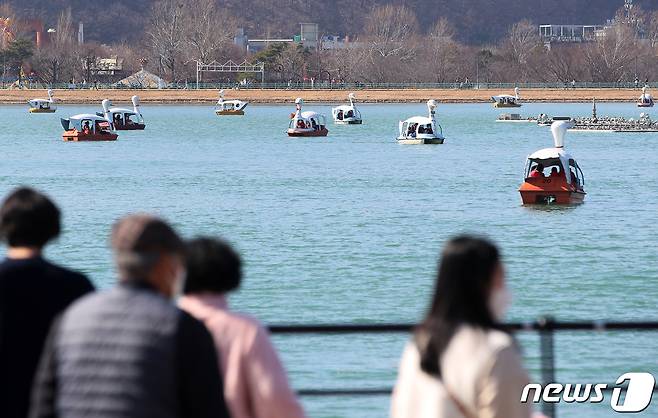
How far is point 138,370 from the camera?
16.9ft

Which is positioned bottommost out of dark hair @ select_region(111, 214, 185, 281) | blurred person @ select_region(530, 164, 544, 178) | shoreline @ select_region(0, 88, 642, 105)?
blurred person @ select_region(530, 164, 544, 178)

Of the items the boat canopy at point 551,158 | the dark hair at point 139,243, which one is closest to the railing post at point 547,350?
the dark hair at point 139,243

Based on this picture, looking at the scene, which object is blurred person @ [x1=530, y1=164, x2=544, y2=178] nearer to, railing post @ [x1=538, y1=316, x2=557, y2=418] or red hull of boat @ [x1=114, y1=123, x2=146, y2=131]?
railing post @ [x1=538, y1=316, x2=557, y2=418]

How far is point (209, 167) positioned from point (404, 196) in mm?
21427

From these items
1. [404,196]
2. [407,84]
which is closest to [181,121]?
[407,84]

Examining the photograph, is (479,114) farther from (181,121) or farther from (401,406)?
(401,406)

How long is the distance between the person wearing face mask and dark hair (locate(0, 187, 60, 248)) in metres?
1.66

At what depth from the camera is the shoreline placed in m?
174

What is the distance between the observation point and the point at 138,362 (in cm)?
514

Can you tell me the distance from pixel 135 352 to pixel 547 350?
2.99m

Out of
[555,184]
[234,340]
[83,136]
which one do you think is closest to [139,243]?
[234,340]

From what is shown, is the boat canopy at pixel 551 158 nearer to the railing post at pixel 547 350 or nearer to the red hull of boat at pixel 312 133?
the railing post at pixel 547 350

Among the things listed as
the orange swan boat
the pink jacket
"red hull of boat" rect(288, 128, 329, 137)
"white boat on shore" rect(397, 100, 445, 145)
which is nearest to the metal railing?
the pink jacket

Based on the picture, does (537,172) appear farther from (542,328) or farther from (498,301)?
(498,301)
